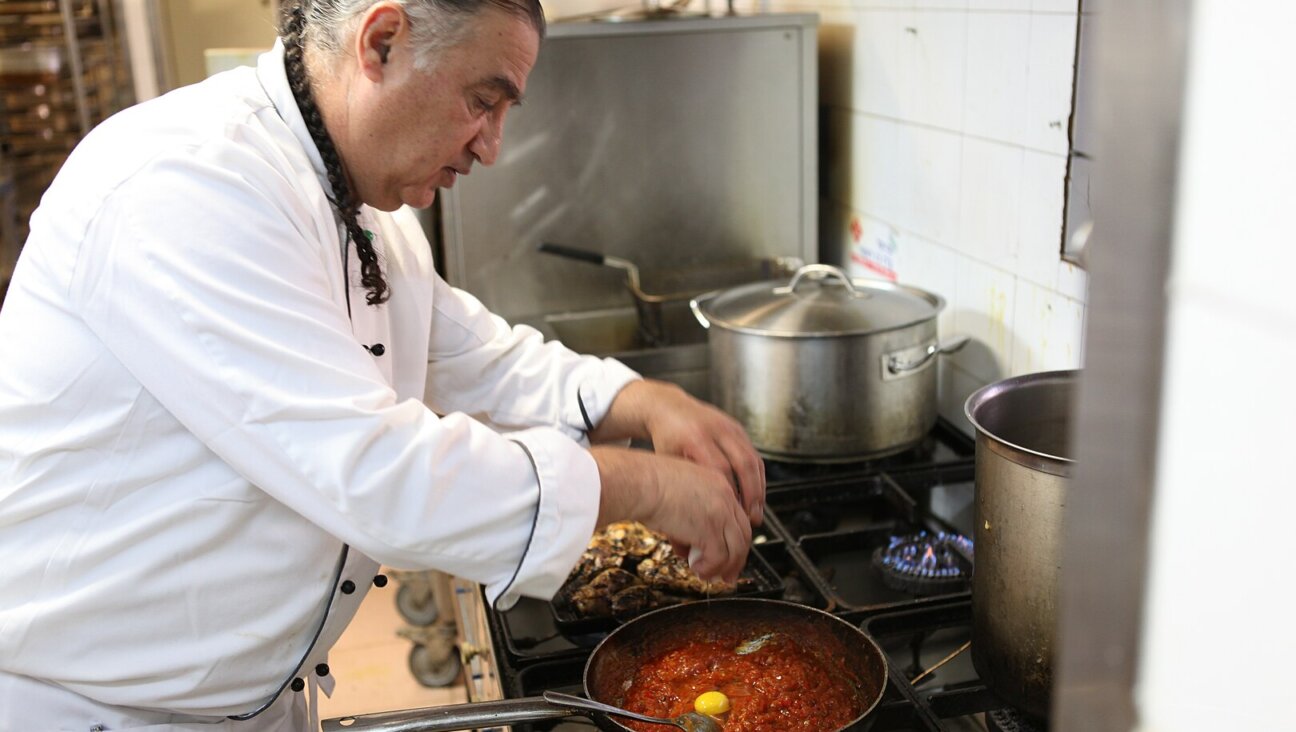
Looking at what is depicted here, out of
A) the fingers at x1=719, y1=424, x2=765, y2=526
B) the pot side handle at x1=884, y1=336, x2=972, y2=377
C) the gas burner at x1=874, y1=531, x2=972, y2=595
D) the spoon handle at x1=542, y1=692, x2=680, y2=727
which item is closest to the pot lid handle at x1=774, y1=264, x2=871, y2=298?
the pot side handle at x1=884, y1=336, x2=972, y2=377

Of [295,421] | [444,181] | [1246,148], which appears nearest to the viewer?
[1246,148]

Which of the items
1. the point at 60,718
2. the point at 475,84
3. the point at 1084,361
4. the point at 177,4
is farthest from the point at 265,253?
the point at 177,4

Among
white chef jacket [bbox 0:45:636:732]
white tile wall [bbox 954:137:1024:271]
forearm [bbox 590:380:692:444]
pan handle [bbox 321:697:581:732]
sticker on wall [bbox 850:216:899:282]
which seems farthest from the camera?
sticker on wall [bbox 850:216:899:282]

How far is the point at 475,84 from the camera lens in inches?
45.1

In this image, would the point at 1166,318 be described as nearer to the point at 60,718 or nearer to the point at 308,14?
the point at 308,14

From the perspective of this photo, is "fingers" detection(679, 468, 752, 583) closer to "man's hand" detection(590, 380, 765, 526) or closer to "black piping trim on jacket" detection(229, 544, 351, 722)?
"man's hand" detection(590, 380, 765, 526)

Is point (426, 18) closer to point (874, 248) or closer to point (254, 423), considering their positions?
point (254, 423)

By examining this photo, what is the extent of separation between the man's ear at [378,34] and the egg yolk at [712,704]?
0.75 metres

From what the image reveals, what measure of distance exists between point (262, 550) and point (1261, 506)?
0.99 metres

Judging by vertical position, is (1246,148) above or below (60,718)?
above

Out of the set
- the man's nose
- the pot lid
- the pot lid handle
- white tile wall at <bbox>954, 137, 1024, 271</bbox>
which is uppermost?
the man's nose

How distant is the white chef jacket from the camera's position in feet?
3.29

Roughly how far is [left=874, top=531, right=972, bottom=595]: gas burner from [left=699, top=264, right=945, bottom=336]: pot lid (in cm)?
34

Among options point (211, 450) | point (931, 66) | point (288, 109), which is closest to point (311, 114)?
point (288, 109)
